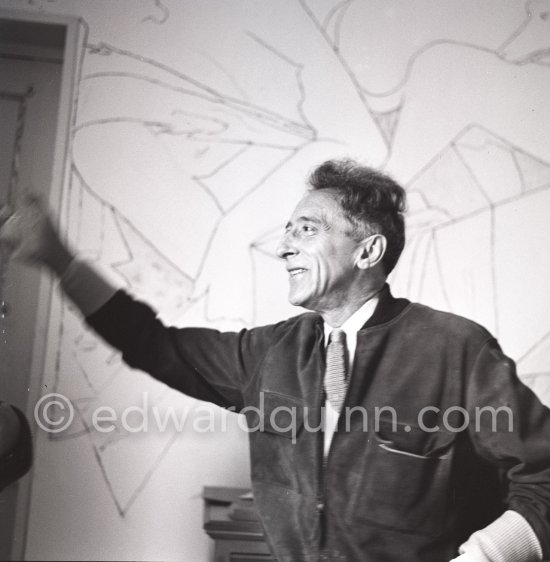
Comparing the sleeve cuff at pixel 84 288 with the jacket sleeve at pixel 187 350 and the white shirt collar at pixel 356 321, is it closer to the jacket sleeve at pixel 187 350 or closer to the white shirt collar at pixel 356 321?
the jacket sleeve at pixel 187 350

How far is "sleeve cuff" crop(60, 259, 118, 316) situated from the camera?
4.73 ft

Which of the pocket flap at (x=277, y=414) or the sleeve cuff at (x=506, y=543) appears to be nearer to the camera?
the sleeve cuff at (x=506, y=543)

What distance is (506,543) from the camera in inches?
53.0

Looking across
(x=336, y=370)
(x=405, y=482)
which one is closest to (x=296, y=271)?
(x=336, y=370)

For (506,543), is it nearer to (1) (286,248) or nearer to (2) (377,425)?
(2) (377,425)

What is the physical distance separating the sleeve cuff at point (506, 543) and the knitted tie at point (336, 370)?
36cm

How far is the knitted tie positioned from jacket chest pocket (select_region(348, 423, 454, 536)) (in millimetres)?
102

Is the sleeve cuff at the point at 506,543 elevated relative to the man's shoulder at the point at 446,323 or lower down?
lower down

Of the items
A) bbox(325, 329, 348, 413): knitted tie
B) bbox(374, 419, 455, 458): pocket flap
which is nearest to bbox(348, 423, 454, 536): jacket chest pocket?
bbox(374, 419, 455, 458): pocket flap

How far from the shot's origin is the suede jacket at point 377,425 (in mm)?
1382

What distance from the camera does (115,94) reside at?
1.51 metres

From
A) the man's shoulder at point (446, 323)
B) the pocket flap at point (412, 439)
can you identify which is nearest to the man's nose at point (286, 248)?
the man's shoulder at point (446, 323)

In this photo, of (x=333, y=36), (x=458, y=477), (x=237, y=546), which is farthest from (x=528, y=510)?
(x=333, y=36)

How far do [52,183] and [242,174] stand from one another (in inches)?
15.5
